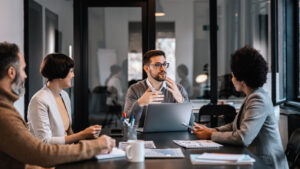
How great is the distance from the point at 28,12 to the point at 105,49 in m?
1.22

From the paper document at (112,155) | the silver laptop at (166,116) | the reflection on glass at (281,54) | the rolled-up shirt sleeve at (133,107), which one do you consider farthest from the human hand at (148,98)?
the reflection on glass at (281,54)

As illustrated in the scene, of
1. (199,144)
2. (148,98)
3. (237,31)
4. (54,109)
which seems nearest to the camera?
(199,144)

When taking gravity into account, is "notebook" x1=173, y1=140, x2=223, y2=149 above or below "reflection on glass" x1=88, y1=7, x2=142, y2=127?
below

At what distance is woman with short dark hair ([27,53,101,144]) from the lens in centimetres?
238

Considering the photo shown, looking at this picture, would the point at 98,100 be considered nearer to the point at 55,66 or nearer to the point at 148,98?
the point at 148,98

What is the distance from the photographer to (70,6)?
5.52m

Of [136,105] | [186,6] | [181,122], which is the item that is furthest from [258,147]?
[186,6]

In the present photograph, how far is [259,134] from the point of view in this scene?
2385mm

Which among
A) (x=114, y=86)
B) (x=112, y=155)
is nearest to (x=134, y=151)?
(x=112, y=155)

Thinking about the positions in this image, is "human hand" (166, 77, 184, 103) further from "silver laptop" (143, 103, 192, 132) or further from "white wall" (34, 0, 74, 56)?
"white wall" (34, 0, 74, 56)

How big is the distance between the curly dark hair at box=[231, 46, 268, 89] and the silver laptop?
490mm

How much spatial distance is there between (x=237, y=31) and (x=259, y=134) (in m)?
3.53

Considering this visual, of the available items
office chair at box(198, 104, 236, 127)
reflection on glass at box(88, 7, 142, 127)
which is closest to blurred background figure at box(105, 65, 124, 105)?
reflection on glass at box(88, 7, 142, 127)

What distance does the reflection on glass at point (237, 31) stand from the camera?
5.52m
